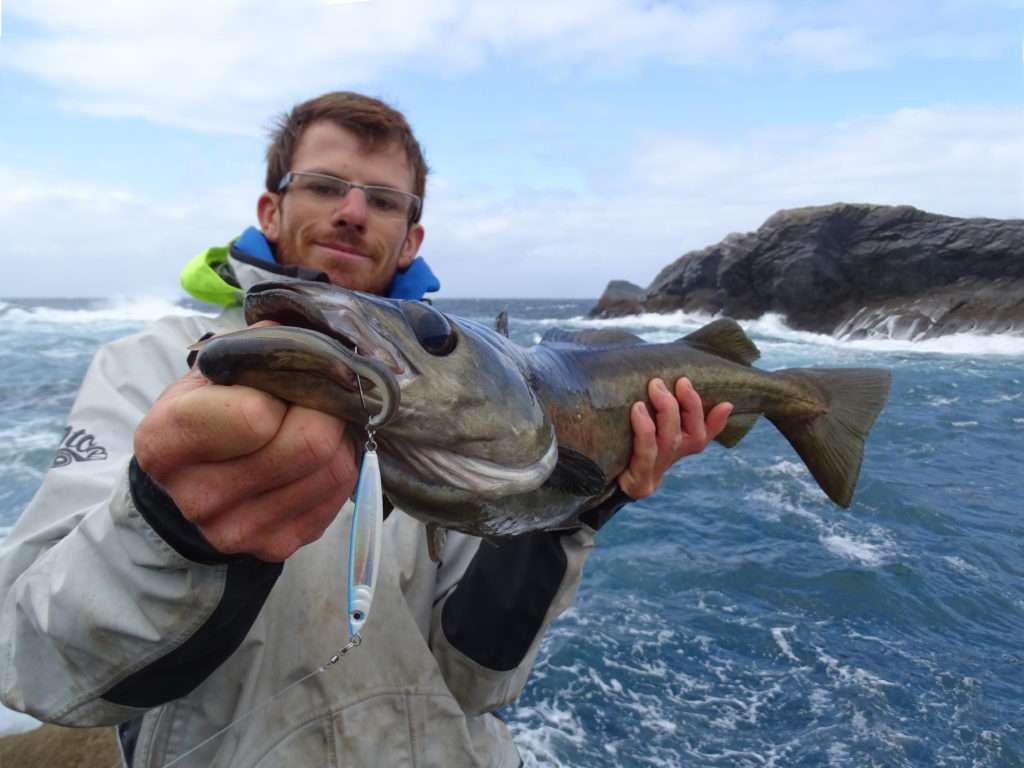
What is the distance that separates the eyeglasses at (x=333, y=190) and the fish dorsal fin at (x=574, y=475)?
1675 millimetres

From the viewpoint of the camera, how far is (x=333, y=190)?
3.27m

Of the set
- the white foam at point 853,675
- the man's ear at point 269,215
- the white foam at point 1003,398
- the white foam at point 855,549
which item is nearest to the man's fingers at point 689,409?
the man's ear at point 269,215

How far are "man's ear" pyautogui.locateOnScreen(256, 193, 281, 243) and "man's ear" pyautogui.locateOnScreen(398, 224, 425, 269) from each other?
61 centimetres

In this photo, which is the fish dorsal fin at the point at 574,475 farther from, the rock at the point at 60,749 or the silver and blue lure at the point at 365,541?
the rock at the point at 60,749

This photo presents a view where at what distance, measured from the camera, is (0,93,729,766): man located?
146cm

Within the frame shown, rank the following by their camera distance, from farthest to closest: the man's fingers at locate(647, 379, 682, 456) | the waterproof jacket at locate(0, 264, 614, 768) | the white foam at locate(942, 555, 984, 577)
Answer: the white foam at locate(942, 555, 984, 577) < the man's fingers at locate(647, 379, 682, 456) < the waterproof jacket at locate(0, 264, 614, 768)

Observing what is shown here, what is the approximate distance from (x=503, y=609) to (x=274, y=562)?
47.6 inches

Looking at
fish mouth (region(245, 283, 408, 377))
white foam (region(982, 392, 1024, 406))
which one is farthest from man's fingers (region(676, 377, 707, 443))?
white foam (region(982, 392, 1024, 406))

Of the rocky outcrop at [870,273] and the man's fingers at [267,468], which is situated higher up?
the man's fingers at [267,468]

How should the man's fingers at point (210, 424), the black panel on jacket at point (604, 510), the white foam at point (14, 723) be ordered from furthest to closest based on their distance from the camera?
the white foam at point (14, 723) < the black panel on jacket at point (604, 510) < the man's fingers at point (210, 424)

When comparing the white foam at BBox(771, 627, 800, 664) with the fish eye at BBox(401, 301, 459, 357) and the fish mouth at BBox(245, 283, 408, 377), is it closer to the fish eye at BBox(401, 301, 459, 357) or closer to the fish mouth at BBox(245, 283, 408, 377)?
the fish eye at BBox(401, 301, 459, 357)

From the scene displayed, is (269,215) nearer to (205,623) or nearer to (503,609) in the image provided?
(503,609)

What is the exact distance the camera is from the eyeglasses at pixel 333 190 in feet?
10.7

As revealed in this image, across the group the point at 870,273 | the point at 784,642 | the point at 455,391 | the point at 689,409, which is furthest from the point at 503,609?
the point at 870,273
